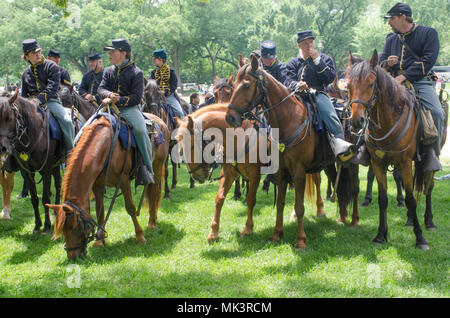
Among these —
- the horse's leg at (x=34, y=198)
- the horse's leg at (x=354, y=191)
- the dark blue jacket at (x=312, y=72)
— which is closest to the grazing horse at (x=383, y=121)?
the dark blue jacket at (x=312, y=72)

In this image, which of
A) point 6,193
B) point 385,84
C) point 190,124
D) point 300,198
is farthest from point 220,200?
point 6,193

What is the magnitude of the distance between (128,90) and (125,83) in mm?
130

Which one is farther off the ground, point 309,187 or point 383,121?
point 383,121

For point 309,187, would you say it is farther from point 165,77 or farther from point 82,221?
point 165,77

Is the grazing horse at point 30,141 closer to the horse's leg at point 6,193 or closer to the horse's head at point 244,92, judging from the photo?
the horse's leg at point 6,193

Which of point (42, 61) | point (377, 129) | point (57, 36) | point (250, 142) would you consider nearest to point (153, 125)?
point (250, 142)

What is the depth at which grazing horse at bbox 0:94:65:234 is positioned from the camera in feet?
20.8

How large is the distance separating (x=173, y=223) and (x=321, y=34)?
51.9 m

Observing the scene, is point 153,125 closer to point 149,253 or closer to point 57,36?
point 149,253

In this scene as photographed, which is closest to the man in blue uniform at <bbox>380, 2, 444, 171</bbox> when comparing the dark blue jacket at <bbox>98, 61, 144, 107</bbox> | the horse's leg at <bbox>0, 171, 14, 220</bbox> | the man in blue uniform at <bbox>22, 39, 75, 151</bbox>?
the dark blue jacket at <bbox>98, 61, 144, 107</bbox>

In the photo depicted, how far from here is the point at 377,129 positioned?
20.2 feet

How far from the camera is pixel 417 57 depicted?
21.1 ft

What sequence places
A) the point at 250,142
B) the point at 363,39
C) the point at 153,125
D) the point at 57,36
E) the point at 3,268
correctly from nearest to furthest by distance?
1. the point at 3,268
2. the point at 250,142
3. the point at 153,125
4. the point at 57,36
5. the point at 363,39
